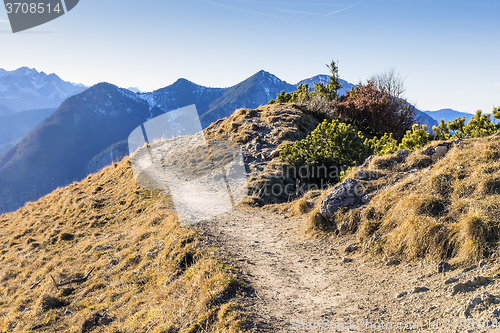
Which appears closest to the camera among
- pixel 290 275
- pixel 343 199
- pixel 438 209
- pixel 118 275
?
pixel 438 209

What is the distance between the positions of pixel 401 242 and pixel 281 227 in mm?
4460

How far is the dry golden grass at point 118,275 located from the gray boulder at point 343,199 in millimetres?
3464

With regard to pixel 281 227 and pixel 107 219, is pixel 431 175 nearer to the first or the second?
pixel 281 227

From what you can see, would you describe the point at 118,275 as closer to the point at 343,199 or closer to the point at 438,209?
the point at 343,199

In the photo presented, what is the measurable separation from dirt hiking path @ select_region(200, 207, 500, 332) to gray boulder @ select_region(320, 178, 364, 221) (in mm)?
904

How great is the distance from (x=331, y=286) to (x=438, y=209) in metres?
2.69

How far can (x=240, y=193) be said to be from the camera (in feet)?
47.6

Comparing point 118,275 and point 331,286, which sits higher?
point 331,286

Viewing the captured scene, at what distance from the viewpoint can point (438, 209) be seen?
621cm

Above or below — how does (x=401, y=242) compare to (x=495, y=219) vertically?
below

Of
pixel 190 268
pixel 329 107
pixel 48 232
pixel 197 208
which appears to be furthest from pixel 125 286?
pixel 329 107

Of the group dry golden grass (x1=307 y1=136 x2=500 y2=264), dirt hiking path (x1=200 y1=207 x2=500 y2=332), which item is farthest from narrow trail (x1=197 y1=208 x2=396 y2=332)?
dry golden grass (x1=307 y1=136 x2=500 y2=264)

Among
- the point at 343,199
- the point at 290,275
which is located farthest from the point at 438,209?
the point at 290,275

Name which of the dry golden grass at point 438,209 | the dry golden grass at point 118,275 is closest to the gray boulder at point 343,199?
the dry golden grass at point 438,209
